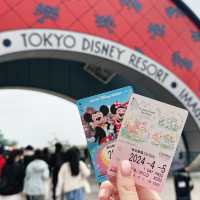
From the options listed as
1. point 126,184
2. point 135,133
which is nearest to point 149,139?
point 135,133

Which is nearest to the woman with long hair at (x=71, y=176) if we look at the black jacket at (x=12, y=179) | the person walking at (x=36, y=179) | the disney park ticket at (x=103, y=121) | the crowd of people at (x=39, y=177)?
the crowd of people at (x=39, y=177)

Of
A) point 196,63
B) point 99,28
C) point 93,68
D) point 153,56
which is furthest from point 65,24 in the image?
point 93,68

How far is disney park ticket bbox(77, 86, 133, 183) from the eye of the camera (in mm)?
1821

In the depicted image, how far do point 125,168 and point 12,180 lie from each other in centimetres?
601

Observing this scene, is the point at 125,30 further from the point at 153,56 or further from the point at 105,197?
the point at 105,197

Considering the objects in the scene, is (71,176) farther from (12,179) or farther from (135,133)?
(135,133)

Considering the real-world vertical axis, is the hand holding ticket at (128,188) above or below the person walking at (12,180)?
below

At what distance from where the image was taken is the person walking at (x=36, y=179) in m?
7.95

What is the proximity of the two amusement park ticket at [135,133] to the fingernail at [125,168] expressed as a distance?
29mm

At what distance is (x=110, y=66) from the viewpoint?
11211mm

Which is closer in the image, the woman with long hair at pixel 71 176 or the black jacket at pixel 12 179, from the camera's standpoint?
the black jacket at pixel 12 179

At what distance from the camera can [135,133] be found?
1.72 metres

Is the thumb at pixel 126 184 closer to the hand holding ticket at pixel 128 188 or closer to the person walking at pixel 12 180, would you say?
the hand holding ticket at pixel 128 188

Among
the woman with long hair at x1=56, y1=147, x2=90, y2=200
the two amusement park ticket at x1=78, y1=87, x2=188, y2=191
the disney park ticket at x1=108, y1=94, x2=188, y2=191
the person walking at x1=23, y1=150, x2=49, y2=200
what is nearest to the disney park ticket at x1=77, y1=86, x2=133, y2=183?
the two amusement park ticket at x1=78, y1=87, x2=188, y2=191
